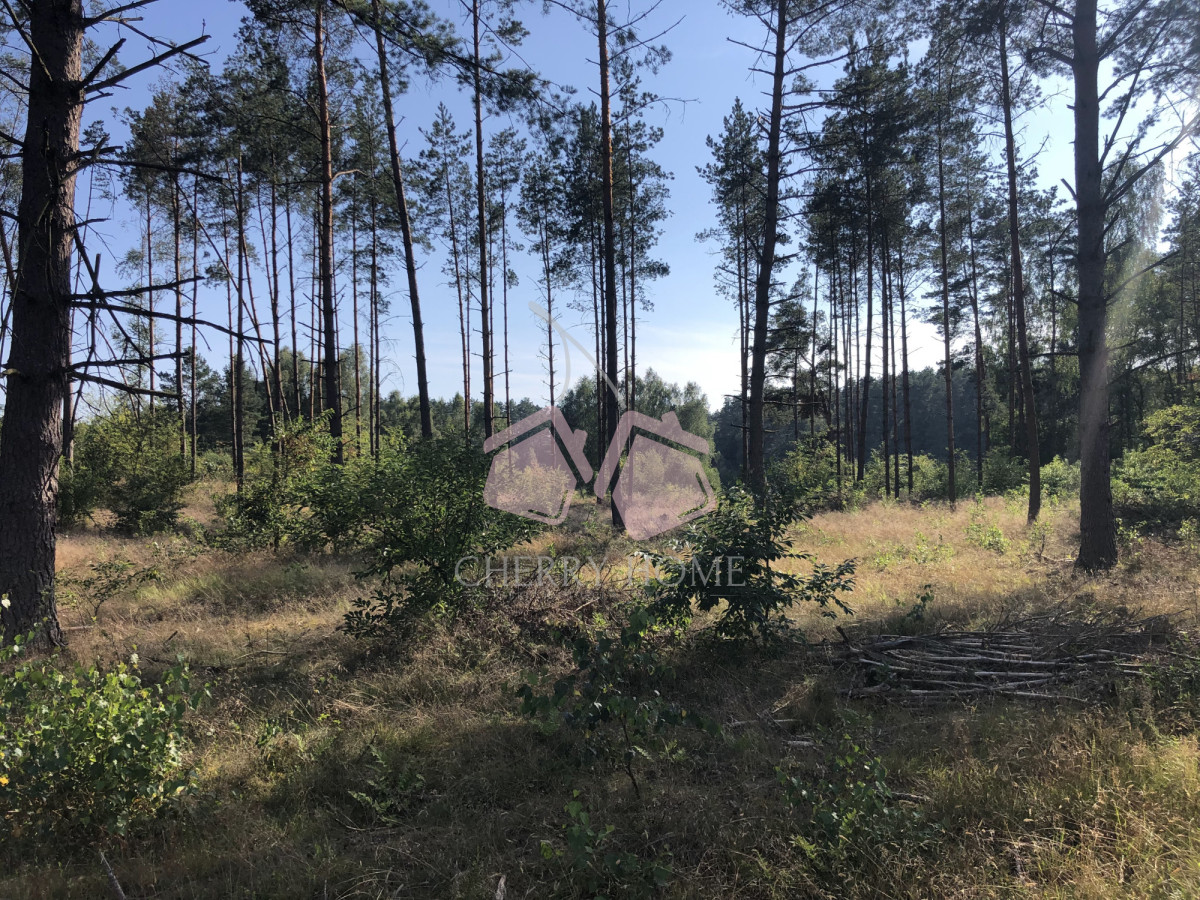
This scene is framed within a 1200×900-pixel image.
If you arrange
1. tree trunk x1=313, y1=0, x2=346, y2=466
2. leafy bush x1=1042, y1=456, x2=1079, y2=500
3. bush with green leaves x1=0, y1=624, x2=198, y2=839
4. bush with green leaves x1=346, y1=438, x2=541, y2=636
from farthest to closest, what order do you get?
leafy bush x1=1042, y1=456, x2=1079, y2=500
tree trunk x1=313, y1=0, x2=346, y2=466
bush with green leaves x1=346, y1=438, x2=541, y2=636
bush with green leaves x1=0, y1=624, x2=198, y2=839

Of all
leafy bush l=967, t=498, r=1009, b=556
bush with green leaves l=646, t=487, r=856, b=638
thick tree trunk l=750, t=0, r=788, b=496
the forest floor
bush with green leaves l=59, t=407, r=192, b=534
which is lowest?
the forest floor

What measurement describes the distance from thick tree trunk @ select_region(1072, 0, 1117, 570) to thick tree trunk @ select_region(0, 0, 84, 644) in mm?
10469

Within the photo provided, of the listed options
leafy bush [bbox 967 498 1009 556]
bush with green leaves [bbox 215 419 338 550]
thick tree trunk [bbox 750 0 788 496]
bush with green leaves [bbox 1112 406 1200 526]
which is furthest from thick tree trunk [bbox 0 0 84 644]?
bush with green leaves [bbox 1112 406 1200 526]

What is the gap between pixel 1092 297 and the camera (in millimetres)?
7109

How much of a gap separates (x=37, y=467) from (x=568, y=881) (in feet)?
15.7

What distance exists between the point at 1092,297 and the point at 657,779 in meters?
8.15

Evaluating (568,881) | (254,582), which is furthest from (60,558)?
(568,881)

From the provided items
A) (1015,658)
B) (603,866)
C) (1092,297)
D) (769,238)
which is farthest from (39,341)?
(1092,297)

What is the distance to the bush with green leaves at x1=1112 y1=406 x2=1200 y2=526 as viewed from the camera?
8.98 metres

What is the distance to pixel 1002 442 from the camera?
104ft

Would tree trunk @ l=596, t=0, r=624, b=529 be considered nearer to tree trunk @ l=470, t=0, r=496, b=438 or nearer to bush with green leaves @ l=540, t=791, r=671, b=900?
tree trunk @ l=470, t=0, r=496, b=438

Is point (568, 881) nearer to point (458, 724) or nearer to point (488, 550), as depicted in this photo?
point (458, 724)

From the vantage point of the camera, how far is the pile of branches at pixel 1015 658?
407 centimetres

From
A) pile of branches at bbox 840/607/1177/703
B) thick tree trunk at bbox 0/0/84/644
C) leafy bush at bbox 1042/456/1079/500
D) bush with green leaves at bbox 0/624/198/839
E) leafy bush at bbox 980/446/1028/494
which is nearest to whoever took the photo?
bush with green leaves at bbox 0/624/198/839
